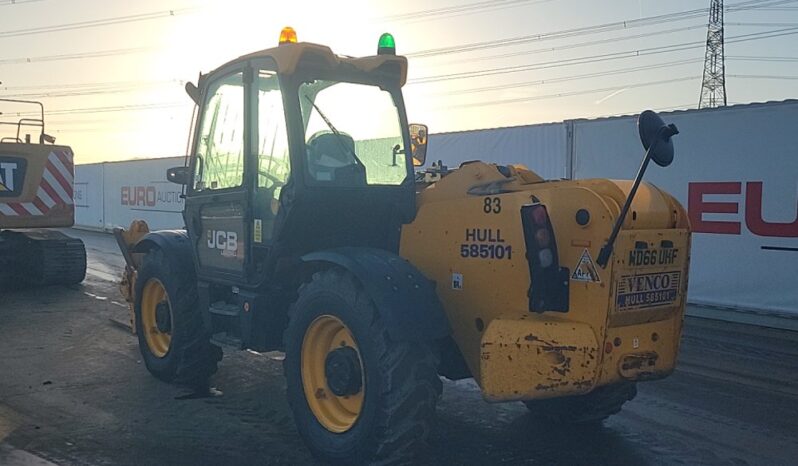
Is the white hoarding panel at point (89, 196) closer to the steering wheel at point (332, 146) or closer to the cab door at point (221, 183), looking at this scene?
the cab door at point (221, 183)

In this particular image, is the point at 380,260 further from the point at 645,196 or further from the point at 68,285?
the point at 68,285

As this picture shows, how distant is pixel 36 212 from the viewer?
11.1 metres

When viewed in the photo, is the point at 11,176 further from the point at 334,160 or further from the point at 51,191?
the point at 334,160

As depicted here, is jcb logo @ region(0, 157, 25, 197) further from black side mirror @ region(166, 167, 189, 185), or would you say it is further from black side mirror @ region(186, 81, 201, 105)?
black side mirror @ region(186, 81, 201, 105)

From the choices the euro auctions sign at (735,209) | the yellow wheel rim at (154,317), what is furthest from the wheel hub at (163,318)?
the euro auctions sign at (735,209)

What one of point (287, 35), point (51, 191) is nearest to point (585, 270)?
point (287, 35)

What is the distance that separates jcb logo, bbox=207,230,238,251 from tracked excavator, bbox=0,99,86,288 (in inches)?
243

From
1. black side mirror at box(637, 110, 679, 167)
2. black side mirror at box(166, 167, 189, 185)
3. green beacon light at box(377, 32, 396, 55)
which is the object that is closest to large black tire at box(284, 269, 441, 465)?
black side mirror at box(637, 110, 679, 167)

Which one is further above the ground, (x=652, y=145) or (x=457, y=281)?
(x=652, y=145)

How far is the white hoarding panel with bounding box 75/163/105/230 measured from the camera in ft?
89.7

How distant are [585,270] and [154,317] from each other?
424cm

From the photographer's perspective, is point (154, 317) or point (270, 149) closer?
point (270, 149)

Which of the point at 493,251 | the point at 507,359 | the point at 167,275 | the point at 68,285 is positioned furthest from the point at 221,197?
the point at 68,285

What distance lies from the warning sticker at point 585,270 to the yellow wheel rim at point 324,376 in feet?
4.60
